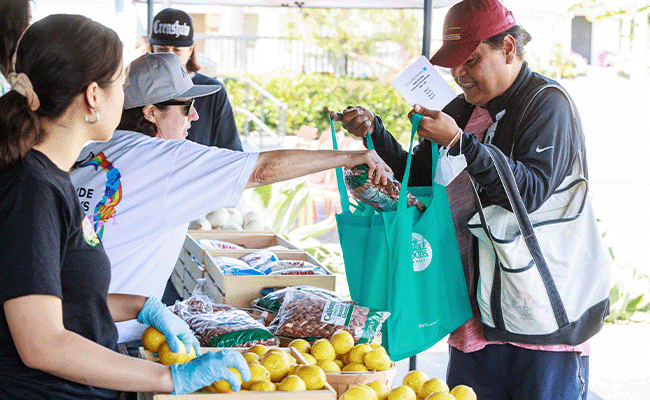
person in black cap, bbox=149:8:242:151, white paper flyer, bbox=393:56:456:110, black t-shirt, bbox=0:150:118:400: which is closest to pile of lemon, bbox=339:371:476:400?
black t-shirt, bbox=0:150:118:400

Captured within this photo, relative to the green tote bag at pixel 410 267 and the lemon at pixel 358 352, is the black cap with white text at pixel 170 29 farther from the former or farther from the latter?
the lemon at pixel 358 352

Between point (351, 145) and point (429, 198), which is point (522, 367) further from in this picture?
point (351, 145)

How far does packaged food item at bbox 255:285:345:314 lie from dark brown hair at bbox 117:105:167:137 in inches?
27.7

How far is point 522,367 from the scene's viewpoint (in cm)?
227

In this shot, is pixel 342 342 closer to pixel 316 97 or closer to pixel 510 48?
pixel 510 48

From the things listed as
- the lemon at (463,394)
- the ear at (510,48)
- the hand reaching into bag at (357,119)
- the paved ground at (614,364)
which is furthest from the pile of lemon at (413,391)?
the paved ground at (614,364)

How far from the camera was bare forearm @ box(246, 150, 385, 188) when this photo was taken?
6.40 ft

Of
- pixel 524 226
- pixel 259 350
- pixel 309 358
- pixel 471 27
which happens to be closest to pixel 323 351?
pixel 309 358

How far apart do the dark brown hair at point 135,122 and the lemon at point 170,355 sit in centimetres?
82

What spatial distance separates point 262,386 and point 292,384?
7cm

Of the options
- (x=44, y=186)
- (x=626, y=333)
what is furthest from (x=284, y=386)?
(x=626, y=333)

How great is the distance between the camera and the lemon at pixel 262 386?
1577 mm

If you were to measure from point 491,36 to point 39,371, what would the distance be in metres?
1.64

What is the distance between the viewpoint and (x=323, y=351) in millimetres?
1907
